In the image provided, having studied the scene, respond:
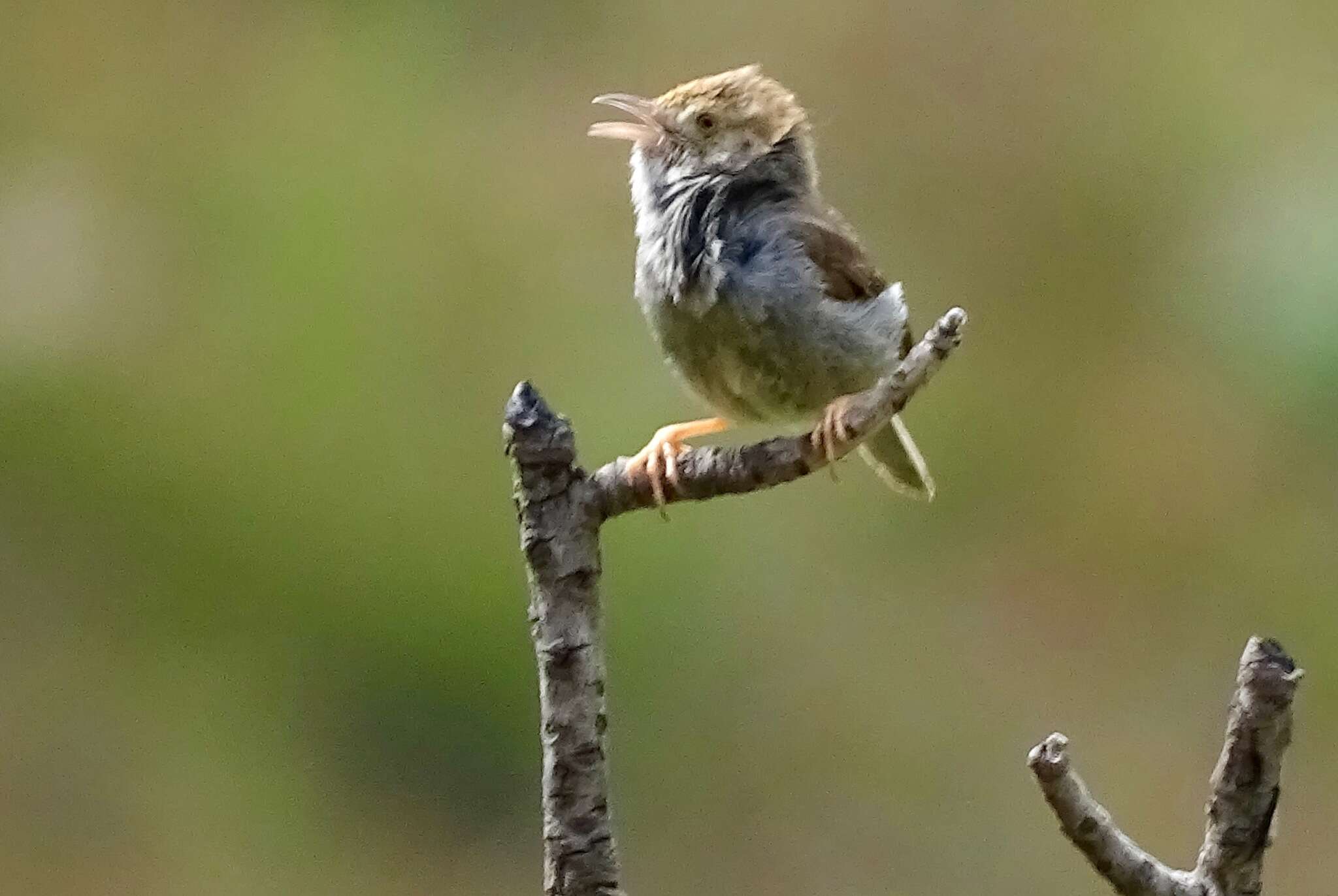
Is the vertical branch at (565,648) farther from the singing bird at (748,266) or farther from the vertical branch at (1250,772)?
the vertical branch at (1250,772)

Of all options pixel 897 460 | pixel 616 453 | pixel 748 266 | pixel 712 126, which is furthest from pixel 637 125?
pixel 616 453

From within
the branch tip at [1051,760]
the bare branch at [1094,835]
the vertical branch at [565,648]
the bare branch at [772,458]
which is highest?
the bare branch at [772,458]

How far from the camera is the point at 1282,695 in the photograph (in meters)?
0.91

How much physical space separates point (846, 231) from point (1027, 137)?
0.74m

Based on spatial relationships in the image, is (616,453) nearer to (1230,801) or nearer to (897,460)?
(897,460)

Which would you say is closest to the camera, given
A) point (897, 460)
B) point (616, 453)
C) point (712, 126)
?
point (712, 126)

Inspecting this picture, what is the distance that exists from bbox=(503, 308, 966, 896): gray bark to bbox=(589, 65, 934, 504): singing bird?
0.76ft

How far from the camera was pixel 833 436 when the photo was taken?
110cm

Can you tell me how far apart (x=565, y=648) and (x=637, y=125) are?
0.66m

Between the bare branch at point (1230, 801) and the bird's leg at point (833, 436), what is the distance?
0.85ft

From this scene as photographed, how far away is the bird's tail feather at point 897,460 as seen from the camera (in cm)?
154

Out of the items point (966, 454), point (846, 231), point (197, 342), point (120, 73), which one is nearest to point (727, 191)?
point (846, 231)

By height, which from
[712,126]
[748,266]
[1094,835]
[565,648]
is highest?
[712,126]

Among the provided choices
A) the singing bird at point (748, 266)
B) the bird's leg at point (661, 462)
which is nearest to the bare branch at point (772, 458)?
the bird's leg at point (661, 462)
